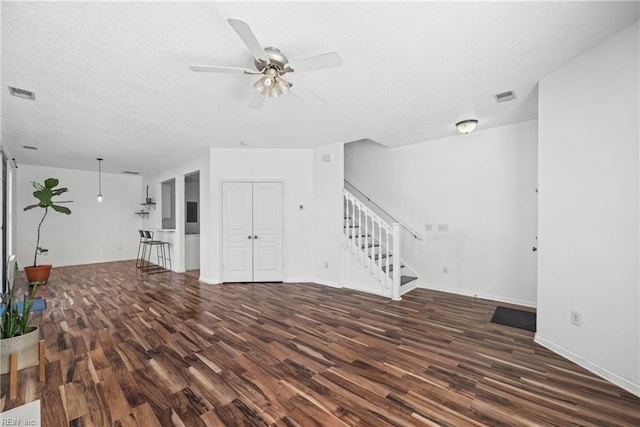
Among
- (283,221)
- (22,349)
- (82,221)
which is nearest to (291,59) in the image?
(22,349)

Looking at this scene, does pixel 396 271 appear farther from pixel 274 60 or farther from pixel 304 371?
pixel 274 60

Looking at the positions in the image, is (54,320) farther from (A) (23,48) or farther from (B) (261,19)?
(B) (261,19)

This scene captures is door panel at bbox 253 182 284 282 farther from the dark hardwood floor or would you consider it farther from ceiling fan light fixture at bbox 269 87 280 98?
ceiling fan light fixture at bbox 269 87 280 98

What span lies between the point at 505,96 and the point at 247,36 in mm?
3049

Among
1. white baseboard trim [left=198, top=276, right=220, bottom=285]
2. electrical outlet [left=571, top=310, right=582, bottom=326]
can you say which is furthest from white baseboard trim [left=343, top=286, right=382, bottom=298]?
white baseboard trim [left=198, top=276, right=220, bottom=285]

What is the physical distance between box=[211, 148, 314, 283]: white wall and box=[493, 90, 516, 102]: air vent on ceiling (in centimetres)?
326

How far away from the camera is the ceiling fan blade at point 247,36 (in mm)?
1621

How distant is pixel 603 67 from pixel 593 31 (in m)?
0.35

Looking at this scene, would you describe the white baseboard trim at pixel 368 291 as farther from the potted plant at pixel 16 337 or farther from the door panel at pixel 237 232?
the potted plant at pixel 16 337

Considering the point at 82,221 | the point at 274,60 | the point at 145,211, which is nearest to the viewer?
the point at 274,60

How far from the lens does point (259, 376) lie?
7.33ft

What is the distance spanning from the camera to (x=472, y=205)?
462cm

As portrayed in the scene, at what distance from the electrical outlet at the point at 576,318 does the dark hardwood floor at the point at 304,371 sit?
0.37 meters

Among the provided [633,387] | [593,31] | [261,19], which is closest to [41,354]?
[261,19]
